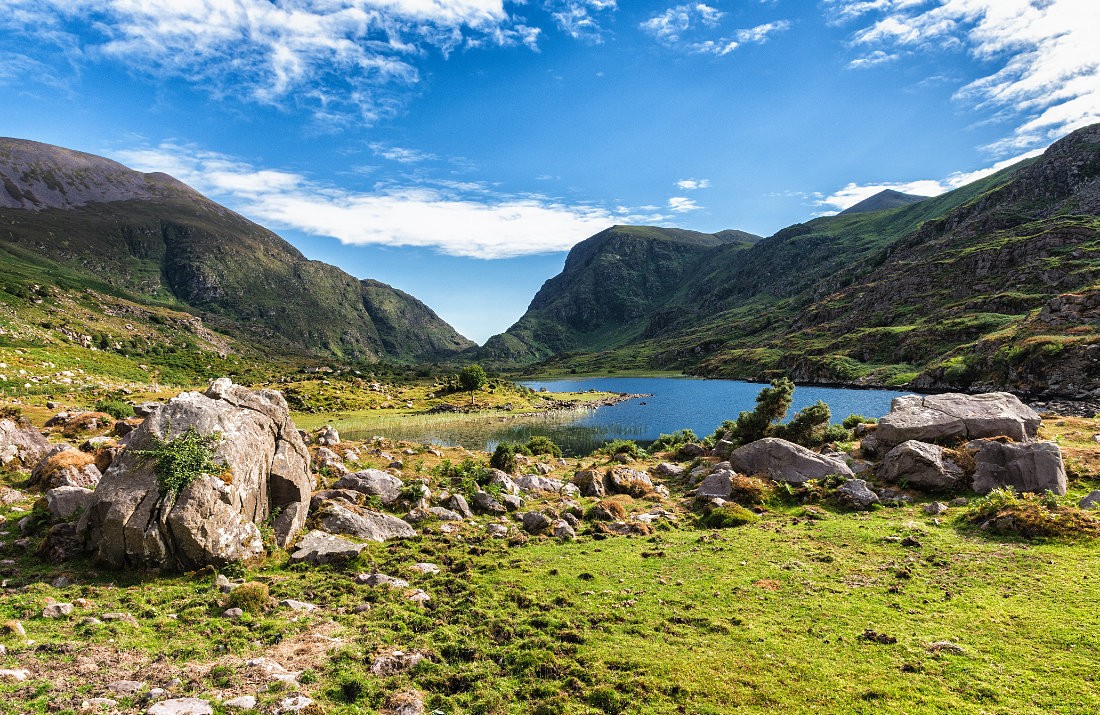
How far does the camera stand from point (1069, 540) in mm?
Answer: 17281

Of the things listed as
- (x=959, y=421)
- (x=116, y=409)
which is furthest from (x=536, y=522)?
(x=116, y=409)

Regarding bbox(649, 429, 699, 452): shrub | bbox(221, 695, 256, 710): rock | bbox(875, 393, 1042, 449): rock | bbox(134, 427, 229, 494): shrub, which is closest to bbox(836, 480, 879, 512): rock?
bbox(875, 393, 1042, 449): rock

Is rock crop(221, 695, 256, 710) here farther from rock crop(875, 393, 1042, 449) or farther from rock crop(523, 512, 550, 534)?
rock crop(875, 393, 1042, 449)

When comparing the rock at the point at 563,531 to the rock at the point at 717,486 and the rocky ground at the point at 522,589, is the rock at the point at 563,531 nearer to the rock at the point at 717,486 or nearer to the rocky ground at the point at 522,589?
the rocky ground at the point at 522,589

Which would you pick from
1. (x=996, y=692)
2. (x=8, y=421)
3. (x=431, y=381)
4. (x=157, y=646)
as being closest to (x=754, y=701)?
(x=996, y=692)

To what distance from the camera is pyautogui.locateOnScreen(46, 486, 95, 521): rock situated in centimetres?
1756

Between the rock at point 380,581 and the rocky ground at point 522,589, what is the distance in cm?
14

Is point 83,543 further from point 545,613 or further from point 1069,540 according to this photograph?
point 1069,540

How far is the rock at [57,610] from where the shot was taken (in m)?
12.4

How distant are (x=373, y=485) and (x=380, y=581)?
11024mm

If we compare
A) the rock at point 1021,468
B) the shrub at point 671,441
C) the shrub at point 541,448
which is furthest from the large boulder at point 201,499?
the shrub at point 671,441

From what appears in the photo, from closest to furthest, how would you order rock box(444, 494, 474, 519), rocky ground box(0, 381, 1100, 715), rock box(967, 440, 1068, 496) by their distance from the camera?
rocky ground box(0, 381, 1100, 715) < rock box(967, 440, 1068, 496) < rock box(444, 494, 474, 519)

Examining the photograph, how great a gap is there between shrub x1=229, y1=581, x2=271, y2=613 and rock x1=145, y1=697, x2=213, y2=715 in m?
4.67

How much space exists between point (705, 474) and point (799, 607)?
65.5 ft
